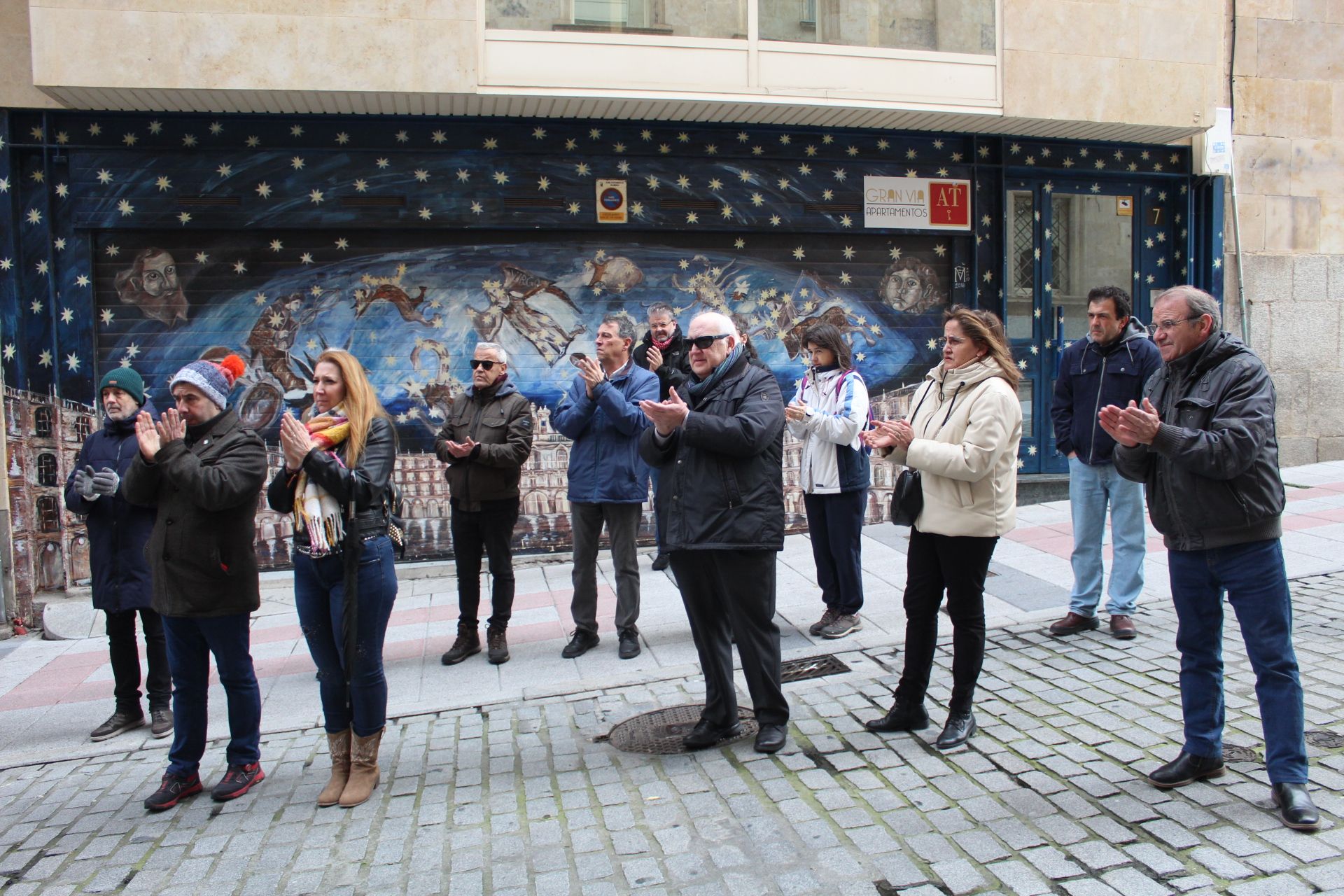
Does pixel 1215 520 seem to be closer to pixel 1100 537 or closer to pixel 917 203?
pixel 1100 537

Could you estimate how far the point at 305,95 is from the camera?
8.27 metres

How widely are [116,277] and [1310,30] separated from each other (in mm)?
11924

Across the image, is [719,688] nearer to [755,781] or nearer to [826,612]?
[755,781]

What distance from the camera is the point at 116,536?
17.7 ft

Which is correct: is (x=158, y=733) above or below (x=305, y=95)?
below

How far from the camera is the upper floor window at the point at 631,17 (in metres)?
8.63

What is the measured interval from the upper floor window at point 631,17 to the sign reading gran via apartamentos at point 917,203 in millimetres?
1974

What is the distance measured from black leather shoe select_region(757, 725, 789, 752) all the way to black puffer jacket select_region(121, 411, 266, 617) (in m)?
2.31

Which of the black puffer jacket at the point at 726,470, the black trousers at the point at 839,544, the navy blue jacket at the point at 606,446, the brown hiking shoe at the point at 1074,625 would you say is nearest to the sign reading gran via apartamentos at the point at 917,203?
the black trousers at the point at 839,544

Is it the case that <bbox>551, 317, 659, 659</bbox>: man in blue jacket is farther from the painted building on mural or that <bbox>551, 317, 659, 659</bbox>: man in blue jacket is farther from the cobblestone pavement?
the painted building on mural

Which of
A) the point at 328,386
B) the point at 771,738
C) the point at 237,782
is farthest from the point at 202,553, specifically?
the point at 771,738

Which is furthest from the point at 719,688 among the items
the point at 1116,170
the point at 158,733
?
the point at 1116,170

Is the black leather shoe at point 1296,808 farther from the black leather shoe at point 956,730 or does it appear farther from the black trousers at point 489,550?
the black trousers at point 489,550

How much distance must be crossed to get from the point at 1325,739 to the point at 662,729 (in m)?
2.90
